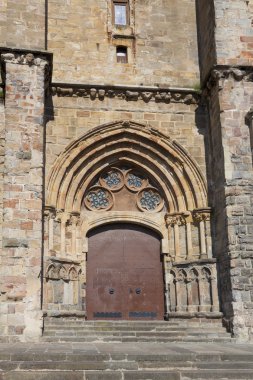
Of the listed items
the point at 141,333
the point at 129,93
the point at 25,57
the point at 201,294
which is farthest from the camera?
the point at 129,93

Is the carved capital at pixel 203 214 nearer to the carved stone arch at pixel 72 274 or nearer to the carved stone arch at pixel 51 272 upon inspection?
the carved stone arch at pixel 72 274

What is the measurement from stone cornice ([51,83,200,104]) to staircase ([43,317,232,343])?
4.61 metres

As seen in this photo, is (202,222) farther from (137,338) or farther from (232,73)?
(232,73)

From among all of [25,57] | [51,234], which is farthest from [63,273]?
[25,57]

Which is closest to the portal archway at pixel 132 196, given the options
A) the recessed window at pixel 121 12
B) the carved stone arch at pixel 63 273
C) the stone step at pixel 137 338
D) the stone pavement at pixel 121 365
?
the carved stone arch at pixel 63 273

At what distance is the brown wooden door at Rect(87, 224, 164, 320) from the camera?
10.9 meters

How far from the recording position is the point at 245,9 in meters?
11.1

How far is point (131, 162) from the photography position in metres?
11.5

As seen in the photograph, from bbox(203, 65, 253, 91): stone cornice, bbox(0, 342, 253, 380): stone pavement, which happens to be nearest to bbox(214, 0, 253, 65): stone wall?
bbox(203, 65, 253, 91): stone cornice

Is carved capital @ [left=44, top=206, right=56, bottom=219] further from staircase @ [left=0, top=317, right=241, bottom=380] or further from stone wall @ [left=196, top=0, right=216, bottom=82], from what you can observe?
stone wall @ [left=196, top=0, right=216, bottom=82]

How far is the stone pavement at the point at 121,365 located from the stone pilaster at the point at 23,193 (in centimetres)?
174

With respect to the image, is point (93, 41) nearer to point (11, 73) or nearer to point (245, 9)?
point (11, 73)

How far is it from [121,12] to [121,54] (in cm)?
111

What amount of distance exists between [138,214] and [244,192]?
248 centimetres
